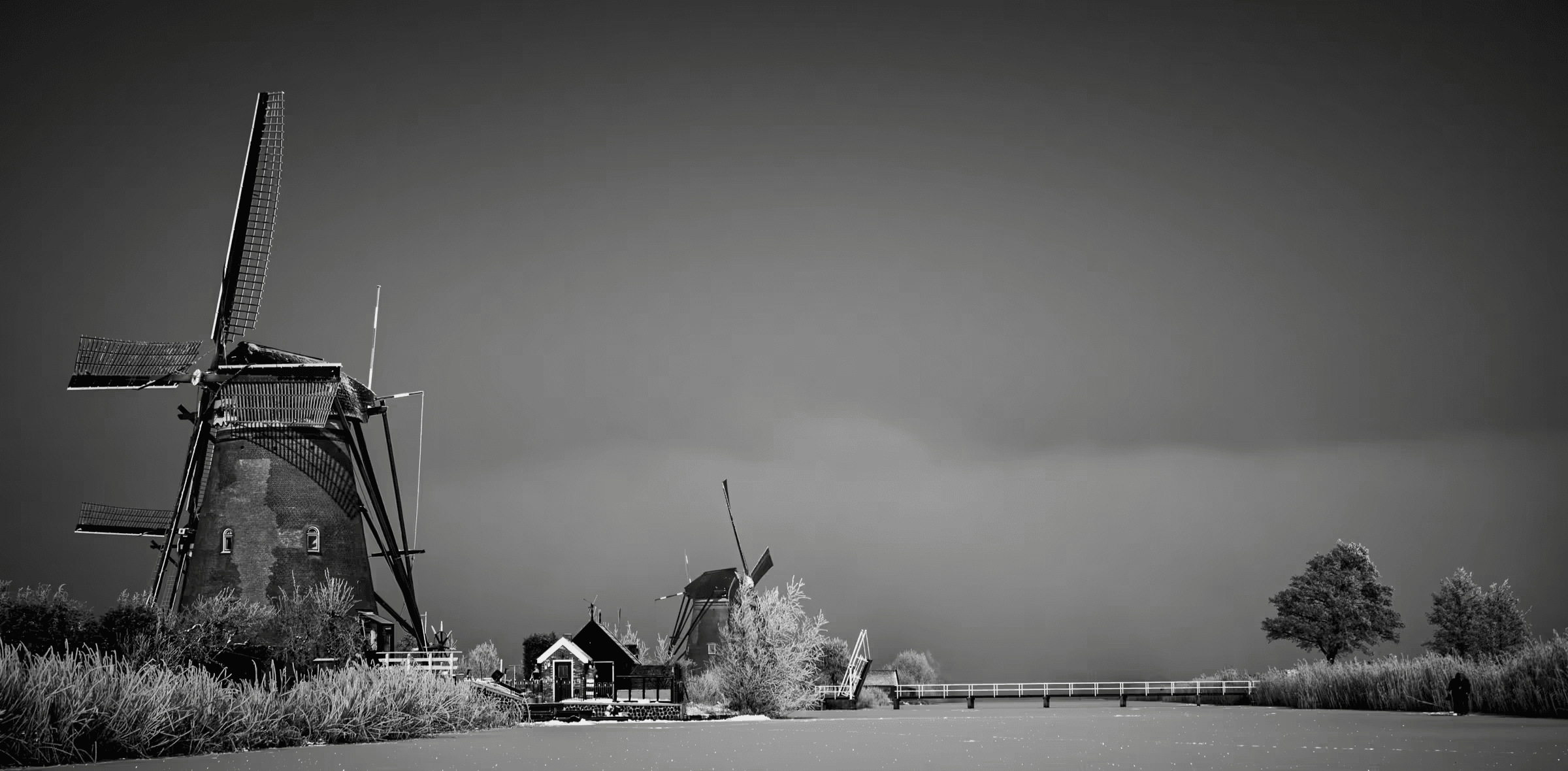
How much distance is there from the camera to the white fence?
3716 cm

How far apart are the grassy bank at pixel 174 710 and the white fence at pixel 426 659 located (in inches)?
193

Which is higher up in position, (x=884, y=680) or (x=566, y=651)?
(x=566, y=651)

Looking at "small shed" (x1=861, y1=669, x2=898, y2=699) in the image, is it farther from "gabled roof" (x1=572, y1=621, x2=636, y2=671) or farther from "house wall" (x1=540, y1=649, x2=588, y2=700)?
"house wall" (x1=540, y1=649, x2=588, y2=700)

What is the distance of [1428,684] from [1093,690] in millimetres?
26551

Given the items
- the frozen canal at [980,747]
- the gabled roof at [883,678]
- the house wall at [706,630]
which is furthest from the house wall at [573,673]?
the gabled roof at [883,678]

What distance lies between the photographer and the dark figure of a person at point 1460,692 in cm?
3553

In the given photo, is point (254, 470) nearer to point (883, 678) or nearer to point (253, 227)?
point (253, 227)

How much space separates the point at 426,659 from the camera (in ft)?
124

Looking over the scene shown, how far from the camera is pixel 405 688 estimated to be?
3103cm

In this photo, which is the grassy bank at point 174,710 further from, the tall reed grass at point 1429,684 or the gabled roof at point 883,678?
the gabled roof at point 883,678

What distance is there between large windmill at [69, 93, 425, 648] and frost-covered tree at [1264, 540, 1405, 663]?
50.2m

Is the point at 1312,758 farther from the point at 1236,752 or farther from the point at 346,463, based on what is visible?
the point at 346,463

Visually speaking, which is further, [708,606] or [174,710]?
[708,606]

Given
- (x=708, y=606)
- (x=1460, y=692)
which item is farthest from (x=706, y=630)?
(x=1460, y=692)
